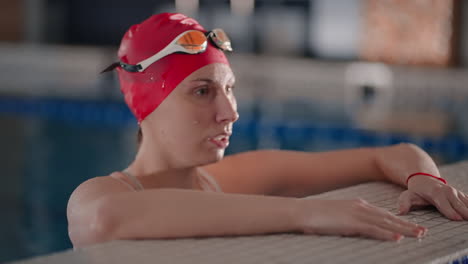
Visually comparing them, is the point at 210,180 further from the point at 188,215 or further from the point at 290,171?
the point at 188,215

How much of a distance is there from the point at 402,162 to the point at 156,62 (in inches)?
35.4

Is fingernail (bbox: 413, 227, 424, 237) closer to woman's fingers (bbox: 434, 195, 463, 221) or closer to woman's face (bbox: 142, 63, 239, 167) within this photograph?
woman's fingers (bbox: 434, 195, 463, 221)

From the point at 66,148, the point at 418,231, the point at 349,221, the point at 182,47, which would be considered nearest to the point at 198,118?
the point at 182,47

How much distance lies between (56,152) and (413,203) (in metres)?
6.67

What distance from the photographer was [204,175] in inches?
102

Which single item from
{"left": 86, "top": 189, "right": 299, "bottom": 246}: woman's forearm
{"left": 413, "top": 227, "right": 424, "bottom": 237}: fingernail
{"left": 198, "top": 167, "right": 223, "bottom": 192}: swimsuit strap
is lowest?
{"left": 198, "top": 167, "right": 223, "bottom": 192}: swimsuit strap

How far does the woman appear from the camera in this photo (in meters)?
1.68


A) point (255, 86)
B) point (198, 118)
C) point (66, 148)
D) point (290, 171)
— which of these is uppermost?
point (198, 118)

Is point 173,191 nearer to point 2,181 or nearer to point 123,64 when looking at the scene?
point 123,64

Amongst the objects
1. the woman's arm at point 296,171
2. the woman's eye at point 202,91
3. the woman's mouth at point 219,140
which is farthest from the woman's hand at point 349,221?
the woman's arm at point 296,171

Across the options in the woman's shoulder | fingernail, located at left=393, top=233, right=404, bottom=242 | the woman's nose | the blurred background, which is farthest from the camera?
the blurred background

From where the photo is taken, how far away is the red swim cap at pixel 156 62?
2232 millimetres

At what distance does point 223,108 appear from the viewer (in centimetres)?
213

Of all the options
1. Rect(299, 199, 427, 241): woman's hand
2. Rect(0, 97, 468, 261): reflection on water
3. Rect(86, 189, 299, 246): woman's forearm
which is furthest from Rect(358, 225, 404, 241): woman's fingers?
Rect(0, 97, 468, 261): reflection on water
